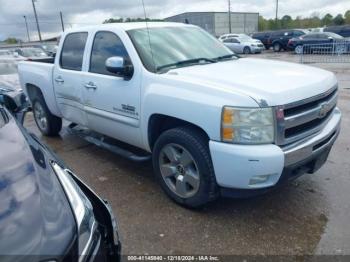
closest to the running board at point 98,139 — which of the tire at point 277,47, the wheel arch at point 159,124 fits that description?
the wheel arch at point 159,124

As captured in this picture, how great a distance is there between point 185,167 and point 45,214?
1.88 m

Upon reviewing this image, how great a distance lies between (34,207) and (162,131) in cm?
218

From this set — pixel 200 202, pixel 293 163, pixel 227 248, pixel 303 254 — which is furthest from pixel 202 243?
pixel 293 163

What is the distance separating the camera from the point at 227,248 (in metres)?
2.85

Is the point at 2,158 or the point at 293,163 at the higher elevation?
the point at 2,158

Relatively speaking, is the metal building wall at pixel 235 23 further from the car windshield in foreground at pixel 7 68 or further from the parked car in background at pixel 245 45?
the car windshield in foreground at pixel 7 68

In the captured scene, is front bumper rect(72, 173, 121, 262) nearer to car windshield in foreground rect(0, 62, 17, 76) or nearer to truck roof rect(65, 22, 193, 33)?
truck roof rect(65, 22, 193, 33)

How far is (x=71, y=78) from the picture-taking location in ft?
15.5

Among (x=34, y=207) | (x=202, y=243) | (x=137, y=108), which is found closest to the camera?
(x=34, y=207)

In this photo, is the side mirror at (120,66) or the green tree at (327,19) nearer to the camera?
the side mirror at (120,66)

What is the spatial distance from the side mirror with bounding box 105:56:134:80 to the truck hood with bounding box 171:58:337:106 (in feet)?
1.78

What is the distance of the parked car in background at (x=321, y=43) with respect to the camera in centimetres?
1998

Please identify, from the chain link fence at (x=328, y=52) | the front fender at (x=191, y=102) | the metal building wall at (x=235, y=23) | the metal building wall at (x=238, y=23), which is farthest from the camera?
the metal building wall at (x=238, y=23)

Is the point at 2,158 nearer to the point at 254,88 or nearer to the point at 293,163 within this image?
the point at 254,88
